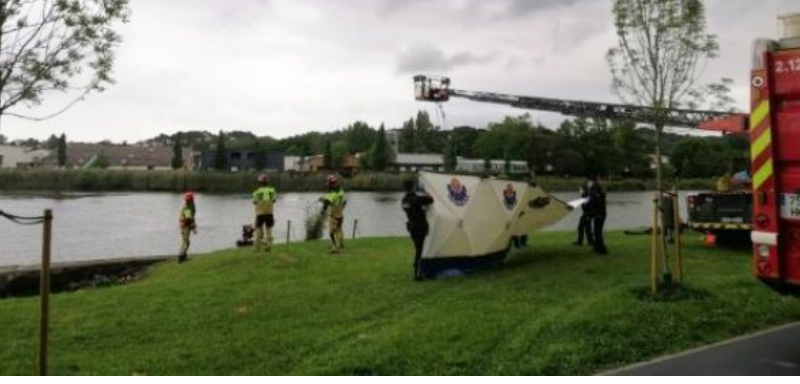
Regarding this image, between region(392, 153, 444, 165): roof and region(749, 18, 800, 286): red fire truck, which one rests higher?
region(392, 153, 444, 165): roof

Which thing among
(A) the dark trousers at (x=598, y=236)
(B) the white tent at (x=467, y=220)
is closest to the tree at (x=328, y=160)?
(A) the dark trousers at (x=598, y=236)

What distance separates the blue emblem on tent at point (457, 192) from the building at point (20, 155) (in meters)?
172

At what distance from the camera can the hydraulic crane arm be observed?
9652 millimetres

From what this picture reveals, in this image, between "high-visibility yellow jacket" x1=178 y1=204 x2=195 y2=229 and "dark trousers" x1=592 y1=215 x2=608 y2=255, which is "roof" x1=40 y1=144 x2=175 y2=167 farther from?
"dark trousers" x1=592 y1=215 x2=608 y2=255

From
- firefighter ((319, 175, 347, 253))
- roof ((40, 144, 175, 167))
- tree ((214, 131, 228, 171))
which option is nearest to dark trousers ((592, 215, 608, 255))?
firefighter ((319, 175, 347, 253))

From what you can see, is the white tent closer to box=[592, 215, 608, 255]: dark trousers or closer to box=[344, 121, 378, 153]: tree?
box=[592, 215, 608, 255]: dark trousers

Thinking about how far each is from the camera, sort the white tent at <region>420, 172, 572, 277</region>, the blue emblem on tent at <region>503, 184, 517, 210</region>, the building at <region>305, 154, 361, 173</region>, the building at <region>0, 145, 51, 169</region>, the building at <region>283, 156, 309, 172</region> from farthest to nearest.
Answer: the building at <region>0, 145, 51, 169</region>, the building at <region>283, 156, 309, 172</region>, the building at <region>305, 154, 361, 173</region>, the blue emblem on tent at <region>503, 184, 517, 210</region>, the white tent at <region>420, 172, 572, 277</region>

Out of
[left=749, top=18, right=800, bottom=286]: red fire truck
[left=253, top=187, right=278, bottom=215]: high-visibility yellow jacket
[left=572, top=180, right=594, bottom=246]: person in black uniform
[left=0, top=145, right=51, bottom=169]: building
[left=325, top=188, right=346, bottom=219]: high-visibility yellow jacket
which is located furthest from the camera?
[left=0, top=145, right=51, bottom=169]: building

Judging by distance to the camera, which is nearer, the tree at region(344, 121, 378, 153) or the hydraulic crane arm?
the hydraulic crane arm

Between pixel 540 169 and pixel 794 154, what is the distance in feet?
312

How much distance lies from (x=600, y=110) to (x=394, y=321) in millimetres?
36953

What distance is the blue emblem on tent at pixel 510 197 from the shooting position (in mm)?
13634

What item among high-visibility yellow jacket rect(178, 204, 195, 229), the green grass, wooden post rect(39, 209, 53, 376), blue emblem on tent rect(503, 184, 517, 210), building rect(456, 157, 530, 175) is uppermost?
building rect(456, 157, 530, 175)

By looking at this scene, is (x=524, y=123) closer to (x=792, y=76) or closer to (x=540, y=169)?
(x=540, y=169)
